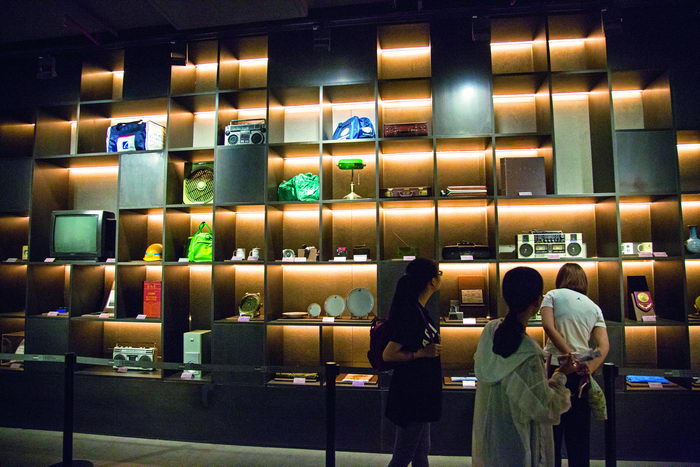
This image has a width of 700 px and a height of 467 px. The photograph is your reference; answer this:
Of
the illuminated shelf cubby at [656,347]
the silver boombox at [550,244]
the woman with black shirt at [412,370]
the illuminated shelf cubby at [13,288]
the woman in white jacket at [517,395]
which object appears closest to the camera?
the woman in white jacket at [517,395]

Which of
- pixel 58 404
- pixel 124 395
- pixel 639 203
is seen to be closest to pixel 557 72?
pixel 639 203

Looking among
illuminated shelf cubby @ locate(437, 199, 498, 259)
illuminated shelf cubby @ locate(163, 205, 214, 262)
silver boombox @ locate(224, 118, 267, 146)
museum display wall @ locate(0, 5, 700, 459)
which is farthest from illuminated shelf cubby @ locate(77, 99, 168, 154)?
illuminated shelf cubby @ locate(437, 199, 498, 259)

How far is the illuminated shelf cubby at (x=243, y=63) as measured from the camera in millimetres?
4137

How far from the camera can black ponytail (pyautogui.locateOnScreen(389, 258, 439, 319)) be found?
212cm

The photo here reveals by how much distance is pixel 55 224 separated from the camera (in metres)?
4.25

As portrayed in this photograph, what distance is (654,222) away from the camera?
3.79 m

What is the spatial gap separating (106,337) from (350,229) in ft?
9.30

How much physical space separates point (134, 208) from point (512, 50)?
401 centimetres

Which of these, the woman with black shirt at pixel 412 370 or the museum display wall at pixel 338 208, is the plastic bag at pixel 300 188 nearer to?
the museum display wall at pixel 338 208

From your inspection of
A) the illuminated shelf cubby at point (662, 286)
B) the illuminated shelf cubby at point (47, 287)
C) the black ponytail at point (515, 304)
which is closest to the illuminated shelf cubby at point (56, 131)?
the illuminated shelf cubby at point (47, 287)

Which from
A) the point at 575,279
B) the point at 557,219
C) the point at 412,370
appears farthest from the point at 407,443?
the point at 557,219

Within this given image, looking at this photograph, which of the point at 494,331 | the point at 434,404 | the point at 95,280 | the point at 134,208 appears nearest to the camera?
the point at 494,331

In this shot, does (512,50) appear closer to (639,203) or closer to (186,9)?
(639,203)

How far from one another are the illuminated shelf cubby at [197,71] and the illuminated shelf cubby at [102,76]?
2.17 feet
